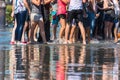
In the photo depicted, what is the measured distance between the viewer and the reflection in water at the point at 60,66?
8188mm

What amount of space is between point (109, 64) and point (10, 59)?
2.13 meters

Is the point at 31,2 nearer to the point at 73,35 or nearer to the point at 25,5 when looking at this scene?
the point at 25,5

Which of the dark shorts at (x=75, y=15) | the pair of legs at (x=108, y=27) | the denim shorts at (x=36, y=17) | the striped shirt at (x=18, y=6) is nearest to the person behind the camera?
the denim shorts at (x=36, y=17)

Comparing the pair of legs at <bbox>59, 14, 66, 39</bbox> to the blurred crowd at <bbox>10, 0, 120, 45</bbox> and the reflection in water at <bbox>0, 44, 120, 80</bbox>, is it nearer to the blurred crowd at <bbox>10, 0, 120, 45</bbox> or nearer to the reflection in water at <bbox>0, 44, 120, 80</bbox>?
the blurred crowd at <bbox>10, 0, 120, 45</bbox>

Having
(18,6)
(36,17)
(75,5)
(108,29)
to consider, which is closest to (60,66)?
(36,17)

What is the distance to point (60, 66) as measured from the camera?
31.6 ft

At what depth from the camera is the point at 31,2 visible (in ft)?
53.8

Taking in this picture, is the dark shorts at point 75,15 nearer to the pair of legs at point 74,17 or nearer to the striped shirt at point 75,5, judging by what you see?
the pair of legs at point 74,17

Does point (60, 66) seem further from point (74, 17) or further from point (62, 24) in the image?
point (62, 24)

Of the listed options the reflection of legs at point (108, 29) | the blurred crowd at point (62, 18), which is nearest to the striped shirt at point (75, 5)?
the blurred crowd at point (62, 18)

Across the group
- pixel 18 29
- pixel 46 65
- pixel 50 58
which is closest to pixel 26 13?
pixel 18 29

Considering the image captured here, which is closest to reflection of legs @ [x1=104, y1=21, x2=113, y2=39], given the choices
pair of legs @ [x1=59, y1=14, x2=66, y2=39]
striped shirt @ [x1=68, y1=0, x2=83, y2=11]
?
pair of legs @ [x1=59, y1=14, x2=66, y2=39]

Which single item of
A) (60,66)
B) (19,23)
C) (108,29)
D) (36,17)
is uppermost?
(36,17)

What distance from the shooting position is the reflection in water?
8188 mm
